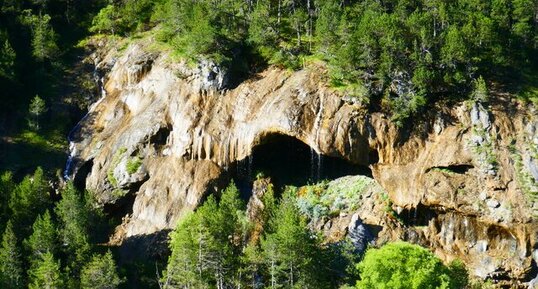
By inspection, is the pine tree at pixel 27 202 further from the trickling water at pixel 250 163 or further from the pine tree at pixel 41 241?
the trickling water at pixel 250 163

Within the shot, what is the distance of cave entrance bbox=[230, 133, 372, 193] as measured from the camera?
6278 centimetres

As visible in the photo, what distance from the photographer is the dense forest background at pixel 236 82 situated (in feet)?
155

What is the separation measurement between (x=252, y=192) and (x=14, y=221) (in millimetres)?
25481

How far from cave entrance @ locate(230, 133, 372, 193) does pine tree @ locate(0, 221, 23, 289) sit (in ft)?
78.2

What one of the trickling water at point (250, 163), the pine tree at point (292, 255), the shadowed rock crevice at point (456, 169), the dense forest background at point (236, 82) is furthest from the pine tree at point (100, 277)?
the shadowed rock crevice at point (456, 169)

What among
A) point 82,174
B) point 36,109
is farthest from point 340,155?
point 36,109

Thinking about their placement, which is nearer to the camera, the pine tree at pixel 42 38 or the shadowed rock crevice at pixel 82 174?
the shadowed rock crevice at pixel 82 174

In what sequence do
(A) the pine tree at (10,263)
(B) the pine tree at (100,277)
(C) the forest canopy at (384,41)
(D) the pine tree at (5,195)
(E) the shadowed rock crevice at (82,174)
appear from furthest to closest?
1. (E) the shadowed rock crevice at (82,174)
2. (C) the forest canopy at (384,41)
3. (D) the pine tree at (5,195)
4. (A) the pine tree at (10,263)
5. (B) the pine tree at (100,277)

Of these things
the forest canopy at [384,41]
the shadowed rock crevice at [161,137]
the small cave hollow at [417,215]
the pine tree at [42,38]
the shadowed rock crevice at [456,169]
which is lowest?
the small cave hollow at [417,215]

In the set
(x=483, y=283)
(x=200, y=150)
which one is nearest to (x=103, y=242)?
(x=200, y=150)

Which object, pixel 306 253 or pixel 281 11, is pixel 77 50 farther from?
pixel 306 253

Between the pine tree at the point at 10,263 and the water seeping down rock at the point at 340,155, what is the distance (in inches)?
522

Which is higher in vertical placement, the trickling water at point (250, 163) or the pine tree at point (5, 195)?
the trickling water at point (250, 163)

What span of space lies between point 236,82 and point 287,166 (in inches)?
483
